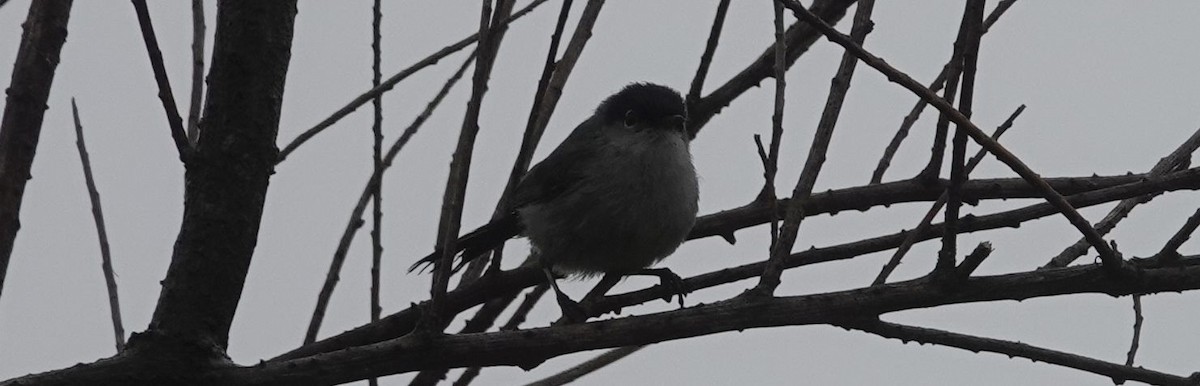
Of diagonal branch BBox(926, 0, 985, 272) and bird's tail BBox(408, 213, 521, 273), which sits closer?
diagonal branch BBox(926, 0, 985, 272)

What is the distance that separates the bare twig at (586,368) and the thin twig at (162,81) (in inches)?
44.7

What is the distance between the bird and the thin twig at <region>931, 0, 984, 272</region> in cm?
173

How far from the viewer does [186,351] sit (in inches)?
95.2

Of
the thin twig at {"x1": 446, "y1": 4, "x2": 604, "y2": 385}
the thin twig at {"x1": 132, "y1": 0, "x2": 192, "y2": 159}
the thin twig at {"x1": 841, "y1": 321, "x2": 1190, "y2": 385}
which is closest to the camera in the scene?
the thin twig at {"x1": 132, "y1": 0, "x2": 192, "y2": 159}

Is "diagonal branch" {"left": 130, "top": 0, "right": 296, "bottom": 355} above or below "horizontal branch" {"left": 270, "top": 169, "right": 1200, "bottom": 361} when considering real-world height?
below

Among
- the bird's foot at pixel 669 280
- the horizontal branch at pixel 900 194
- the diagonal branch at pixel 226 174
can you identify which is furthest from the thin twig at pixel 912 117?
the diagonal branch at pixel 226 174

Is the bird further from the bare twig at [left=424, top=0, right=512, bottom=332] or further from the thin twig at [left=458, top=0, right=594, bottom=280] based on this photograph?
the bare twig at [left=424, top=0, right=512, bottom=332]

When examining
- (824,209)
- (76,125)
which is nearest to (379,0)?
(76,125)

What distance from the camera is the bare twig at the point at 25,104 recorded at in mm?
2777

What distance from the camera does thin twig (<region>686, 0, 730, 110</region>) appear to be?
3436 millimetres

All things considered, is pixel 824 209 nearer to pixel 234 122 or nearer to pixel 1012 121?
pixel 1012 121

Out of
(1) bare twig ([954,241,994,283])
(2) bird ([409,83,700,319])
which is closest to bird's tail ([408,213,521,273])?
(2) bird ([409,83,700,319])

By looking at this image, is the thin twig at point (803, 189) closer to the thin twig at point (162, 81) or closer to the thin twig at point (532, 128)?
the thin twig at point (532, 128)

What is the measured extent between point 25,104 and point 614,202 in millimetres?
2147
